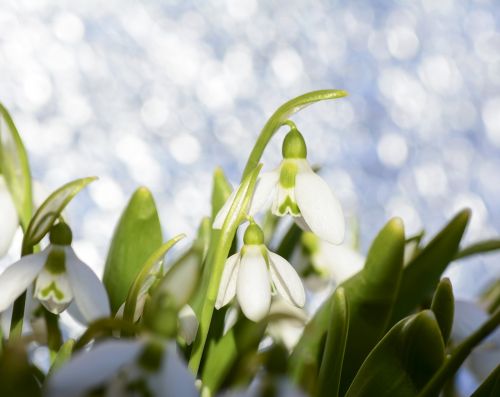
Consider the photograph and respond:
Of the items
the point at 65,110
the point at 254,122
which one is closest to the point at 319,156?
the point at 254,122

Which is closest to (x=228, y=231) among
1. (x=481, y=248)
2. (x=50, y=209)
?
(x=50, y=209)

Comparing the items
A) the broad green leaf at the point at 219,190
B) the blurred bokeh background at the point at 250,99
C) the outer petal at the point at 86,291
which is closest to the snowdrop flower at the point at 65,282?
the outer petal at the point at 86,291

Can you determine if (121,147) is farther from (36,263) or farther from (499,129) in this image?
(36,263)

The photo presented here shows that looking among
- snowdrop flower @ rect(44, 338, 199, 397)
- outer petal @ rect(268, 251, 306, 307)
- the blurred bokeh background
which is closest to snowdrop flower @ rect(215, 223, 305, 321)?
outer petal @ rect(268, 251, 306, 307)

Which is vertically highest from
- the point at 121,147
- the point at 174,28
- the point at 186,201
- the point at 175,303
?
the point at 174,28

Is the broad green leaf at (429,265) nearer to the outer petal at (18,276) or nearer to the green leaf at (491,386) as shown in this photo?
the green leaf at (491,386)

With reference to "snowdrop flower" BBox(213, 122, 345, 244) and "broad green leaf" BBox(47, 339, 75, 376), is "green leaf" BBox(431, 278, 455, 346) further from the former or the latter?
"broad green leaf" BBox(47, 339, 75, 376)

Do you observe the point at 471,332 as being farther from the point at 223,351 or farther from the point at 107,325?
the point at 107,325
